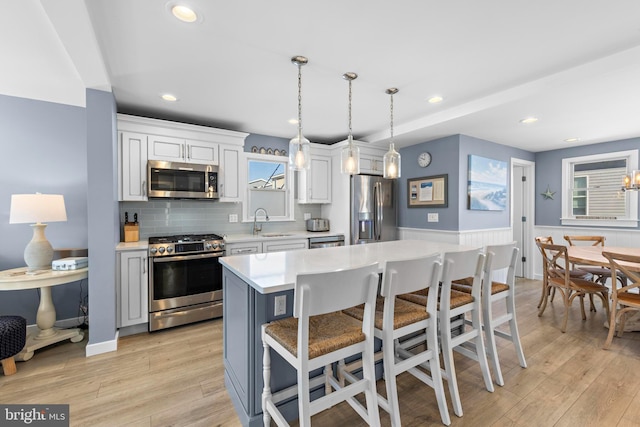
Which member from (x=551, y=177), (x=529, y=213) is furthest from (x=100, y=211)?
(x=551, y=177)

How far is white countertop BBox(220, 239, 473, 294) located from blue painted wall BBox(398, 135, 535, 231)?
1450 millimetres

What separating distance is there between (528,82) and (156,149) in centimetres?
389

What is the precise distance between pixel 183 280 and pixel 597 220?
19.8ft

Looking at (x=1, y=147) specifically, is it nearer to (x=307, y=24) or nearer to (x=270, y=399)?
(x=307, y=24)

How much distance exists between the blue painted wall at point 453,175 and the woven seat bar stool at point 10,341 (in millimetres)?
4558

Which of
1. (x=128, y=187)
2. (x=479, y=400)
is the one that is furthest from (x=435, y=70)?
(x=128, y=187)

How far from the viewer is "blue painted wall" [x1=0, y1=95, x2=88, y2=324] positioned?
2846 millimetres

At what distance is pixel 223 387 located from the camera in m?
2.11

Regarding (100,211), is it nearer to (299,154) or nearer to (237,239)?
(237,239)

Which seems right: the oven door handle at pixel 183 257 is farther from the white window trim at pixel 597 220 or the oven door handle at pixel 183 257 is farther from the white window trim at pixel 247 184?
the white window trim at pixel 597 220

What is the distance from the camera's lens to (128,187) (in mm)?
3227

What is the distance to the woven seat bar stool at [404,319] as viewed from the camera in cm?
154

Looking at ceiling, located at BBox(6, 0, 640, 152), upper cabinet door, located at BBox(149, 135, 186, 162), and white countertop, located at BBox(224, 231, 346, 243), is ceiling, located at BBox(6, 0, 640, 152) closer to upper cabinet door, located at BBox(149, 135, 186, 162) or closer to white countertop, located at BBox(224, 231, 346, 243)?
upper cabinet door, located at BBox(149, 135, 186, 162)

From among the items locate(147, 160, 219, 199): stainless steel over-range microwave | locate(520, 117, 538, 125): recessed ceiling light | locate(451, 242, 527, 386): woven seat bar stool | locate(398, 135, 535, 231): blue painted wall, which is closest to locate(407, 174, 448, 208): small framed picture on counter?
locate(398, 135, 535, 231): blue painted wall
